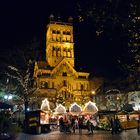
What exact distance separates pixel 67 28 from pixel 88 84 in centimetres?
1689

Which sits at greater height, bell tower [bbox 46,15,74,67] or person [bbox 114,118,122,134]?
bell tower [bbox 46,15,74,67]

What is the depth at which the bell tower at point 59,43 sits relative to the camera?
89.9m

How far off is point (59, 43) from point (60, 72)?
830 cm

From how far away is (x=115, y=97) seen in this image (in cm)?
7588

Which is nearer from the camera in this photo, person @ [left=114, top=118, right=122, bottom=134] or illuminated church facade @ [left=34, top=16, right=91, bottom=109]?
person @ [left=114, top=118, right=122, bottom=134]

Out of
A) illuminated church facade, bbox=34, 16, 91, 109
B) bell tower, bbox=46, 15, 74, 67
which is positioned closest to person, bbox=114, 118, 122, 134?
illuminated church facade, bbox=34, 16, 91, 109

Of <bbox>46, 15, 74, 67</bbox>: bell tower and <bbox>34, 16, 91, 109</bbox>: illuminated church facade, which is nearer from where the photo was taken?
<bbox>34, 16, 91, 109</bbox>: illuminated church facade

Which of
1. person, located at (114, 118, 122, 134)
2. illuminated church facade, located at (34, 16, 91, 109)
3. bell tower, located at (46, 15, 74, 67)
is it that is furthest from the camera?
bell tower, located at (46, 15, 74, 67)

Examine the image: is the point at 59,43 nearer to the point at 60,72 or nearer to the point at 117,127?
the point at 60,72

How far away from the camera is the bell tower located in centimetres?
8988

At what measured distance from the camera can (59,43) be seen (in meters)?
90.4

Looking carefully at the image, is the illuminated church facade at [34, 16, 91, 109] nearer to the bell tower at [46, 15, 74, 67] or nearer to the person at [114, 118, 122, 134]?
the bell tower at [46, 15, 74, 67]

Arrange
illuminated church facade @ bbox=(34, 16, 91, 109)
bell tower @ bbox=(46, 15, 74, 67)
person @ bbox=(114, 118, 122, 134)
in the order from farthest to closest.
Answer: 1. bell tower @ bbox=(46, 15, 74, 67)
2. illuminated church facade @ bbox=(34, 16, 91, 109)
3. person @ bbox=(114, 118, 122, 134)

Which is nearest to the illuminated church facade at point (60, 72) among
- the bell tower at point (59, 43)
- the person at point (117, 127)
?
the bell tower at point (59, 43)
